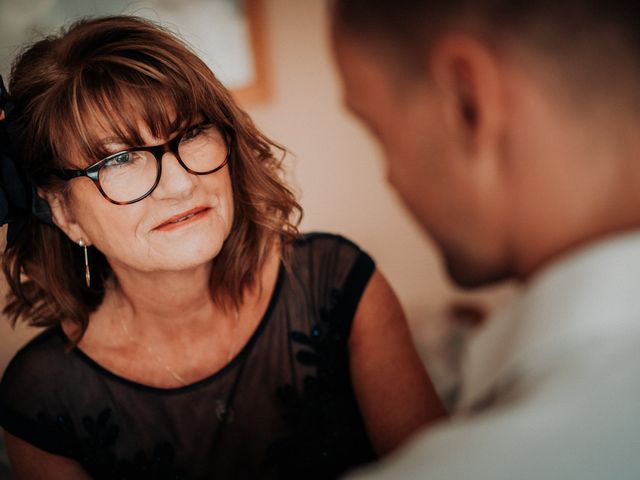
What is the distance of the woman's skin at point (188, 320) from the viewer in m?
0.96

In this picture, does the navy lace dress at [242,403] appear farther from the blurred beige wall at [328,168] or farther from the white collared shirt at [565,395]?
the white collared shirt at [565,395]

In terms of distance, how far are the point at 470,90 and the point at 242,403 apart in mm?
717

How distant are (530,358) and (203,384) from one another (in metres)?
0.67

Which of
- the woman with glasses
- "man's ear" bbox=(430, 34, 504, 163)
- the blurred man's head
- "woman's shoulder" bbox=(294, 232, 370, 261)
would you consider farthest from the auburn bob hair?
"man's ear" bbox=(430, 34, 504, 163)

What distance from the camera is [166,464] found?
3.66 ft

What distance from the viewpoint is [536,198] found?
0.65 meters

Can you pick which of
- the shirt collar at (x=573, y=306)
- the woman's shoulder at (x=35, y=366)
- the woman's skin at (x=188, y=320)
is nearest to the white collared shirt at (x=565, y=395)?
the shirt collar at (x=573, y=306)

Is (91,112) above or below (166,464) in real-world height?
above

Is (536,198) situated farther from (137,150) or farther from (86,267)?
(86,267)

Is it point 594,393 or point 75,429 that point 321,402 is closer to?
point 75,429

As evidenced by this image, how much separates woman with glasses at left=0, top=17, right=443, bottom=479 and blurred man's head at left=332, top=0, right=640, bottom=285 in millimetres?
342

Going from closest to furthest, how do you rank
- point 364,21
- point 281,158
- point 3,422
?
point 364,21, point 3,422, point 281,158

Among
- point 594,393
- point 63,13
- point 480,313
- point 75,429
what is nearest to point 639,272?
point 594,393

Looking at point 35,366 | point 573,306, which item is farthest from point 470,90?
point 35,366
